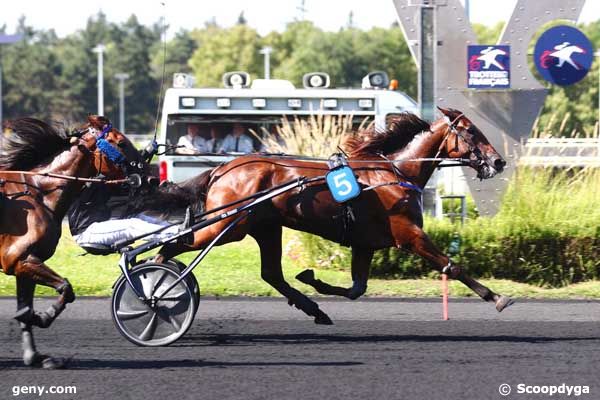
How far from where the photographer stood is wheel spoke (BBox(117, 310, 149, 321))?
7.66 m

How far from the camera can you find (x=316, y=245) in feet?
39.8

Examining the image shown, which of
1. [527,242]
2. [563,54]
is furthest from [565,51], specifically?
[527,242]

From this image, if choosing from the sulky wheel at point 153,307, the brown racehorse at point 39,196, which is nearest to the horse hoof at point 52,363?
the brown racehorse at point 39,196

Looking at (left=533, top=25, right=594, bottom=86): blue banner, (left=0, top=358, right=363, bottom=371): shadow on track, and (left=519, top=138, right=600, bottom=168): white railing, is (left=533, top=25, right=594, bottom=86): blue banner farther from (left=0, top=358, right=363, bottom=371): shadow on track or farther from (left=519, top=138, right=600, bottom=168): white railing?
(left=0, top=358, right=363, bottom=371): shadow on track

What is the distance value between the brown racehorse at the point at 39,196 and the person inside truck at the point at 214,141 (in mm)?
8256

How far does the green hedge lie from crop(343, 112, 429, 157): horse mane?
2.77m

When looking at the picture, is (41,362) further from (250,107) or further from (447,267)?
(250,107)

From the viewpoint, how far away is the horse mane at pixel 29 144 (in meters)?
7.64

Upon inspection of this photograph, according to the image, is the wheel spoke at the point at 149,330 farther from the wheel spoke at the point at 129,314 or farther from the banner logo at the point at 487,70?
the banner logo at the point at 487,70

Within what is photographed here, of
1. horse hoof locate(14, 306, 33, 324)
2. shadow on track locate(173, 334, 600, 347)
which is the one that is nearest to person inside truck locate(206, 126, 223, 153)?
shadow on track locate(173, 334, 600, 347)

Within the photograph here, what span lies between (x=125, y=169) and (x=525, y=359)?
3148 millimetres

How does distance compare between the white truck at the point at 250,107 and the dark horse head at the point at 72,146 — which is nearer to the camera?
the dark horse head at the point at 72,146

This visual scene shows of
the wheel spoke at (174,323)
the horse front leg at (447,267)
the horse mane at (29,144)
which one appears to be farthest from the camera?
the horse front leg at (447,267)

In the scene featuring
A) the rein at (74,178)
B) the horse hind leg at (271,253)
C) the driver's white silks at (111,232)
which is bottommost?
the horse hind leg at (271,253)
